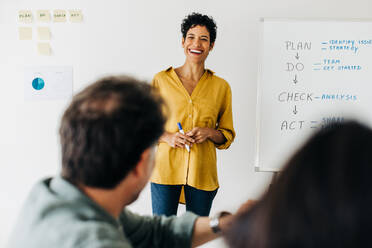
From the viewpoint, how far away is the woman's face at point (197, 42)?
6.16ft

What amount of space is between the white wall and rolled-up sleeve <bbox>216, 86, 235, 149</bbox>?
280 millimetres

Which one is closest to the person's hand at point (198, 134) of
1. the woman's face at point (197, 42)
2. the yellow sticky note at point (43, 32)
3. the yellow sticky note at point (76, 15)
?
the woman's face at point (197, 42)

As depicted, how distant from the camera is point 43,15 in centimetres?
219

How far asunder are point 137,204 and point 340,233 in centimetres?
199

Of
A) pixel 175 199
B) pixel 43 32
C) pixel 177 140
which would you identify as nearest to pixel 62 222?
pixel 177 140

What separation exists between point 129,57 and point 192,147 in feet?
2.69

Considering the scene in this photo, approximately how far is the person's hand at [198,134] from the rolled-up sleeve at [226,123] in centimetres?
14

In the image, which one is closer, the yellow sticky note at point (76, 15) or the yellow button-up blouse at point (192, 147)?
the yellow button-up blouse at point (192, 147)

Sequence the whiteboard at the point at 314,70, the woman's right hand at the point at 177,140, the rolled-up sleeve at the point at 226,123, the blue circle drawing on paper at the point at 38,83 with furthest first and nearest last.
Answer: the blue circle drawing on paper at the point at 38,83
the whiteboard at the point at 314,70
the rolled-up sleeve at the point at 226,123
the woman's right hand at the point at 177,140

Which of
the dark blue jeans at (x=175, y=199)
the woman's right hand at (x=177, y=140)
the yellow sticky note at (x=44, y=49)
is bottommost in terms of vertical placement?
the dark blue jeans at (x=175, y=199)

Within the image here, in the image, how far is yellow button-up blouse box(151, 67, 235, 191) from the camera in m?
1.79

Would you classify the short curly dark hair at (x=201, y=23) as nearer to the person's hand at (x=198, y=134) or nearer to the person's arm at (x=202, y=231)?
the person's hand at (x=198, y=134)

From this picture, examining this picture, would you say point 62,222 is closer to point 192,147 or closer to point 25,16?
point 192,147

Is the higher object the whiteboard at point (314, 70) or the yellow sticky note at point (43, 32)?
the yellow sticky note at point (43, 32)
